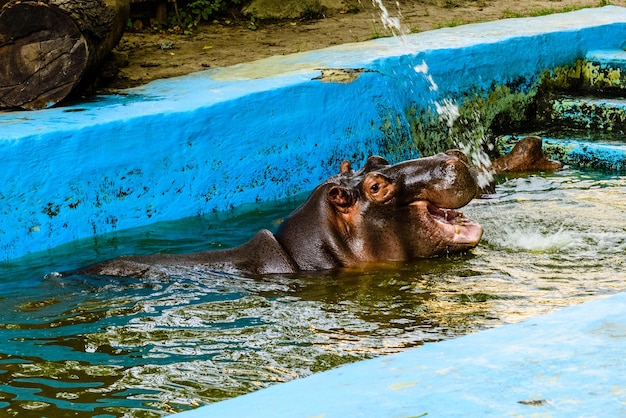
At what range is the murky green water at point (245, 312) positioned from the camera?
11.6 ft

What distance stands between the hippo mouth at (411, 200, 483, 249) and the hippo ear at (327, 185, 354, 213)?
349 millimetres

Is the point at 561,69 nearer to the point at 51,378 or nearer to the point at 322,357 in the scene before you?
the point at 322,357

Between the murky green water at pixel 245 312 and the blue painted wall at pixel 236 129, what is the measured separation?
0.39 metres

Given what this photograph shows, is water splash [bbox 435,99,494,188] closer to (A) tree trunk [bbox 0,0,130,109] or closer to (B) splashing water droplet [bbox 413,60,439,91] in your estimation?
(B) splashing water droplet [bbox 413,60,439,91]

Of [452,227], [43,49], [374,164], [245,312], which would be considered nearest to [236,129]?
[43,49]

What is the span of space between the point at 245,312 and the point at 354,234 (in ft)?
3.30

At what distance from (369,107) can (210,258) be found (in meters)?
3.02


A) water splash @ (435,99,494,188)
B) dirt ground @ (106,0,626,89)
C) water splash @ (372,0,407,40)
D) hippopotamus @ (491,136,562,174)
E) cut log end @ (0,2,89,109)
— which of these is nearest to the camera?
cut log end @ (0,2,89,109)

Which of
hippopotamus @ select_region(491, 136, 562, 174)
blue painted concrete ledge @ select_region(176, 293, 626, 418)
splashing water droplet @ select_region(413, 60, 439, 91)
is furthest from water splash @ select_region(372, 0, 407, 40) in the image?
blue painted concrete ledge @ select_region(176, 293, 626, 418)

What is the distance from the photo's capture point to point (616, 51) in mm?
9258

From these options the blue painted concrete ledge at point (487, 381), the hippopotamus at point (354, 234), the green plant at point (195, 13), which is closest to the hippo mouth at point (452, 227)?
the hippopotamus at point (354, 234)

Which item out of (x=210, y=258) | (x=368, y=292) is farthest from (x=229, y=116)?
(x=368, y=292)

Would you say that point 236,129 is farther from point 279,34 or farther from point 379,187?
point 279,34

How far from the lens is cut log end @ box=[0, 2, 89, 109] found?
21.6 ft
